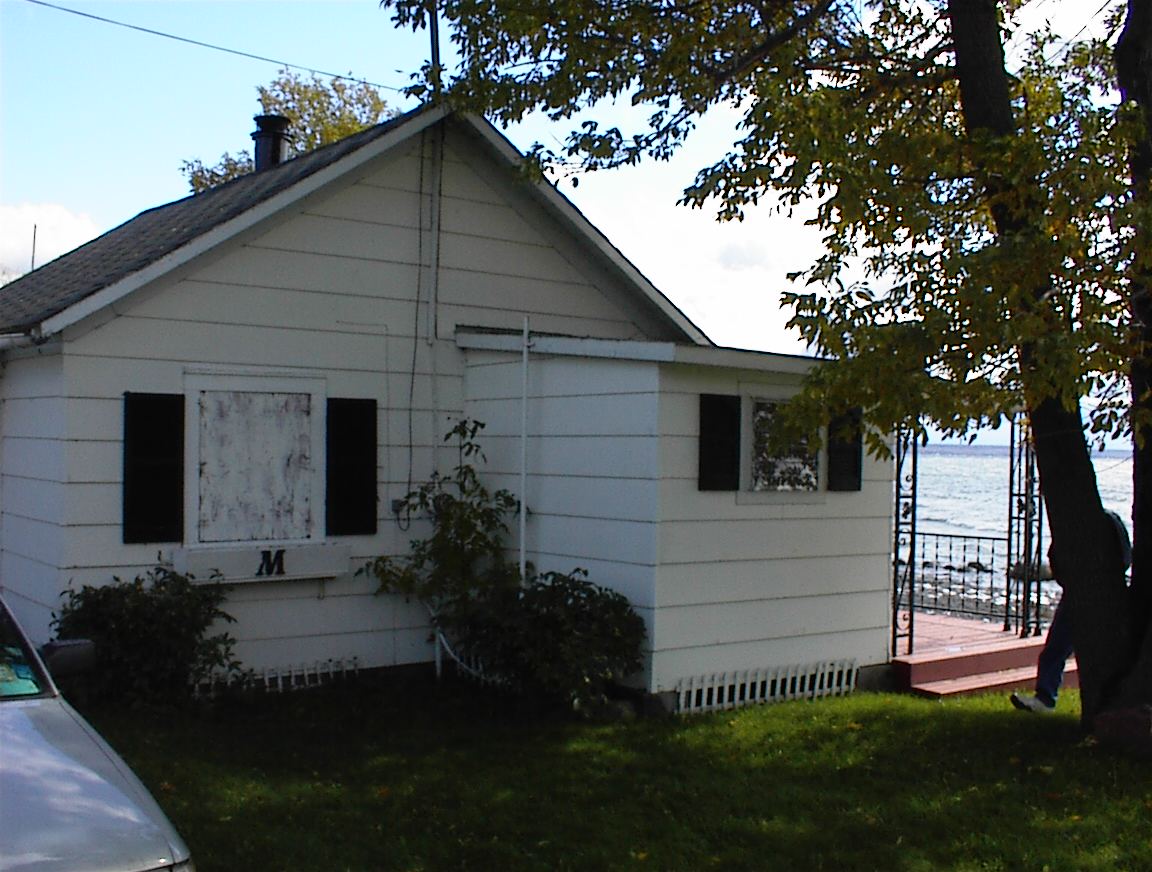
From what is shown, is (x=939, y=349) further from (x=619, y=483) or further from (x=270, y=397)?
(x=270, y=397)

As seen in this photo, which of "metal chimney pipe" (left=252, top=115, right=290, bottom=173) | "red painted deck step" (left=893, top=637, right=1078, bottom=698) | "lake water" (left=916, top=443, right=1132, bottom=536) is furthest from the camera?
"lake water" (left=916, top=443, right=1132, bottom=536)

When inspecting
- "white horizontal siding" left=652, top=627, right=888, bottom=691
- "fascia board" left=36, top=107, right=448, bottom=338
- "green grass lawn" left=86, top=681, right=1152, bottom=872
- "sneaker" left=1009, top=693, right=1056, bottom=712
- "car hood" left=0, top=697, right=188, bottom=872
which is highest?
"fascia board" left=36, top=107, right=448, bottom=338

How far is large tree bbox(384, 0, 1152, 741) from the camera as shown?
681cm

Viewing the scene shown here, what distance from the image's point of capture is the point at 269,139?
1283 centimetres

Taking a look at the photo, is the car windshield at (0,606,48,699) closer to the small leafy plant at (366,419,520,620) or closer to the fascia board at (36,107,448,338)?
the fascia board at (36,107,448,338)

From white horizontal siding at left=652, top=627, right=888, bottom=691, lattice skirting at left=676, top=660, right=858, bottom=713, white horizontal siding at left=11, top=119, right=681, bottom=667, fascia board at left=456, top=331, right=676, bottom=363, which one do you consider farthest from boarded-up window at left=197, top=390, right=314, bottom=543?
lattice skirting at left=676, top=660, right=858, bottom=713

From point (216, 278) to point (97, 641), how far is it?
2782 millimetres

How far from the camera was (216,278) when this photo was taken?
8.98 metres

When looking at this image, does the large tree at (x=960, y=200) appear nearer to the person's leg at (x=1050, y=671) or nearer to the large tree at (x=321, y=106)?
the person's leg at (x=1050, y=671)

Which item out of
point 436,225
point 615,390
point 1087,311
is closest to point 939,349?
point 1087,311

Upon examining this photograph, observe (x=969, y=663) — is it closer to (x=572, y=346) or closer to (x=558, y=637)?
(x=558, y=637)

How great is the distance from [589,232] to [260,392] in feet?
10.9

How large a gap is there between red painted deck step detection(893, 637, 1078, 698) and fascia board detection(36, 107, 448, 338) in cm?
600

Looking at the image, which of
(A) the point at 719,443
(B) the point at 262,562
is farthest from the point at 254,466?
(A) the point at 719,443
